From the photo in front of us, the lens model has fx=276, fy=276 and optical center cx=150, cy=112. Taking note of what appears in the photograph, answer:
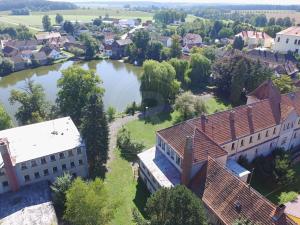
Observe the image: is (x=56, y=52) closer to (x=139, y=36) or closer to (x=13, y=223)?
(x=139, y=36)

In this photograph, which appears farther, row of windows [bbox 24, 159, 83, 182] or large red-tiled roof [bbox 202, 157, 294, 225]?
row of windows [bbox 24, 159, 83, 182]

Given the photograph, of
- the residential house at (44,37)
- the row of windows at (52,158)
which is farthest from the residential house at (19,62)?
the row of windows at (52,158)

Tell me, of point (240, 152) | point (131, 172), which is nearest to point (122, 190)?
point (131, 172)

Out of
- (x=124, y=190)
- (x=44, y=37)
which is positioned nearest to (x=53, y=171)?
(x=124, y=190)

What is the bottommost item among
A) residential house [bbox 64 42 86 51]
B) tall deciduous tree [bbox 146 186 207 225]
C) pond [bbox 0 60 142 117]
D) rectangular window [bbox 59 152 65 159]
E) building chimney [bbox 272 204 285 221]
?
pond [bbox 0 60 142 117]

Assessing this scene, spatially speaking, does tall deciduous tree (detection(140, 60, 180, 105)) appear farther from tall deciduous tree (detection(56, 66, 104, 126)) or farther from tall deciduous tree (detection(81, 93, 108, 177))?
tall deciduous tree (detection(81, 93, 108, 177))

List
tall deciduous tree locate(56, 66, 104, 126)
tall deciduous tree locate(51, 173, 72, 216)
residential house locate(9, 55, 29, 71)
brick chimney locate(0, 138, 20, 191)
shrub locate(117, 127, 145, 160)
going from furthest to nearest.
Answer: residential house locate(9, 55, 29, 71) → tall deciduous tree locate(56, 66, 104, 126) → shrub locate(117, 127, 145, 160) → tall deciduous tree locate(51, 173, 72, 216) → brick chimney locate(0, 138, 20, 191)

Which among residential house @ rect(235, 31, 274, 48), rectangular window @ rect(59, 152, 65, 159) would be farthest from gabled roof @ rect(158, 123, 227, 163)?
residential house @ rect(235, 31, 274, 48)

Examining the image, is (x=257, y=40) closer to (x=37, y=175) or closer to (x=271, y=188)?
(x=271, y=188)
